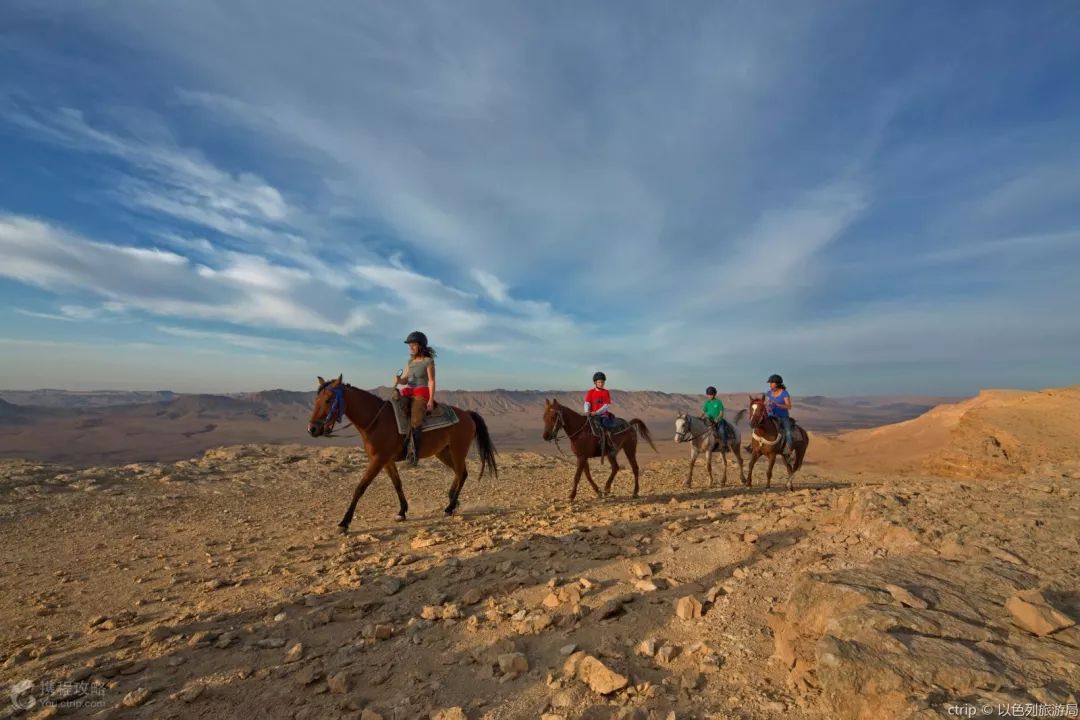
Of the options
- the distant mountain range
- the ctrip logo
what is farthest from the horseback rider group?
the distant mountain range

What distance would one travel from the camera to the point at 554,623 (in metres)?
3.48

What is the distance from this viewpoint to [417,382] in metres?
8.28

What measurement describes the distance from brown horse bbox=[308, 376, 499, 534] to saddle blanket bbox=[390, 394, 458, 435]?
0.34ft

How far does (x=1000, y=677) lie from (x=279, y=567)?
6.20m

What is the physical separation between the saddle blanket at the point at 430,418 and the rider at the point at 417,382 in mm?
117

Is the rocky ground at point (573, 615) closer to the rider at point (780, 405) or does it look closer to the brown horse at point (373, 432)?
the brown horse at point (373, 432)

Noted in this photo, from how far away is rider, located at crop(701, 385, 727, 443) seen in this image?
1317cm

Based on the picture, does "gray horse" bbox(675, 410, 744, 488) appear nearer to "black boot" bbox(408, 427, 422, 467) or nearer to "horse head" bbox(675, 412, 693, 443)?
"horse head" bbox(675, 412, 693, 443)

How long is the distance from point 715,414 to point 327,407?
34.9ft

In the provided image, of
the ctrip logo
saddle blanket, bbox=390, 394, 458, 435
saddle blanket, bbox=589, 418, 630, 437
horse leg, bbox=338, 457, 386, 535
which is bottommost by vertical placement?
the ctrip logo

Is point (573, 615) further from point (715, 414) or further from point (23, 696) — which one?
point (715, 414)

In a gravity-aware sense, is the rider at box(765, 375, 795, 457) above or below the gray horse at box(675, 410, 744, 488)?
above

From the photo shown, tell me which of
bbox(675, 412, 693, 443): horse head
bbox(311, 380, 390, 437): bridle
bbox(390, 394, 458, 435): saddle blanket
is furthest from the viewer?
bbox(675, 412, 693, 443): horse head

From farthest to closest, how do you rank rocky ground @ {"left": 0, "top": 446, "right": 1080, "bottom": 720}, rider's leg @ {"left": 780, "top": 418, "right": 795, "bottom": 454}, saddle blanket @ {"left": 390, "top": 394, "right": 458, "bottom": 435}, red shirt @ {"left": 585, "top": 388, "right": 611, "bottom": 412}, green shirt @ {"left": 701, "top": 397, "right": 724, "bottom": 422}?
green shirt @ {"left": 701, "top": 397, "right": 724, "bottom": 422} → rider's leg @ {"left": 780, "top": 418, "right": 795, "bottom": 454} → red shirt @ {"left": 585, "top": 388, "right": 611, "bottom": 412} → saddle blanket @ {"left": 390, "top": 394, "right": 458, "bottom": 435} → rocky ground @ {"left": 0, "top": 446, "right": 1080, "bottom": 720}
